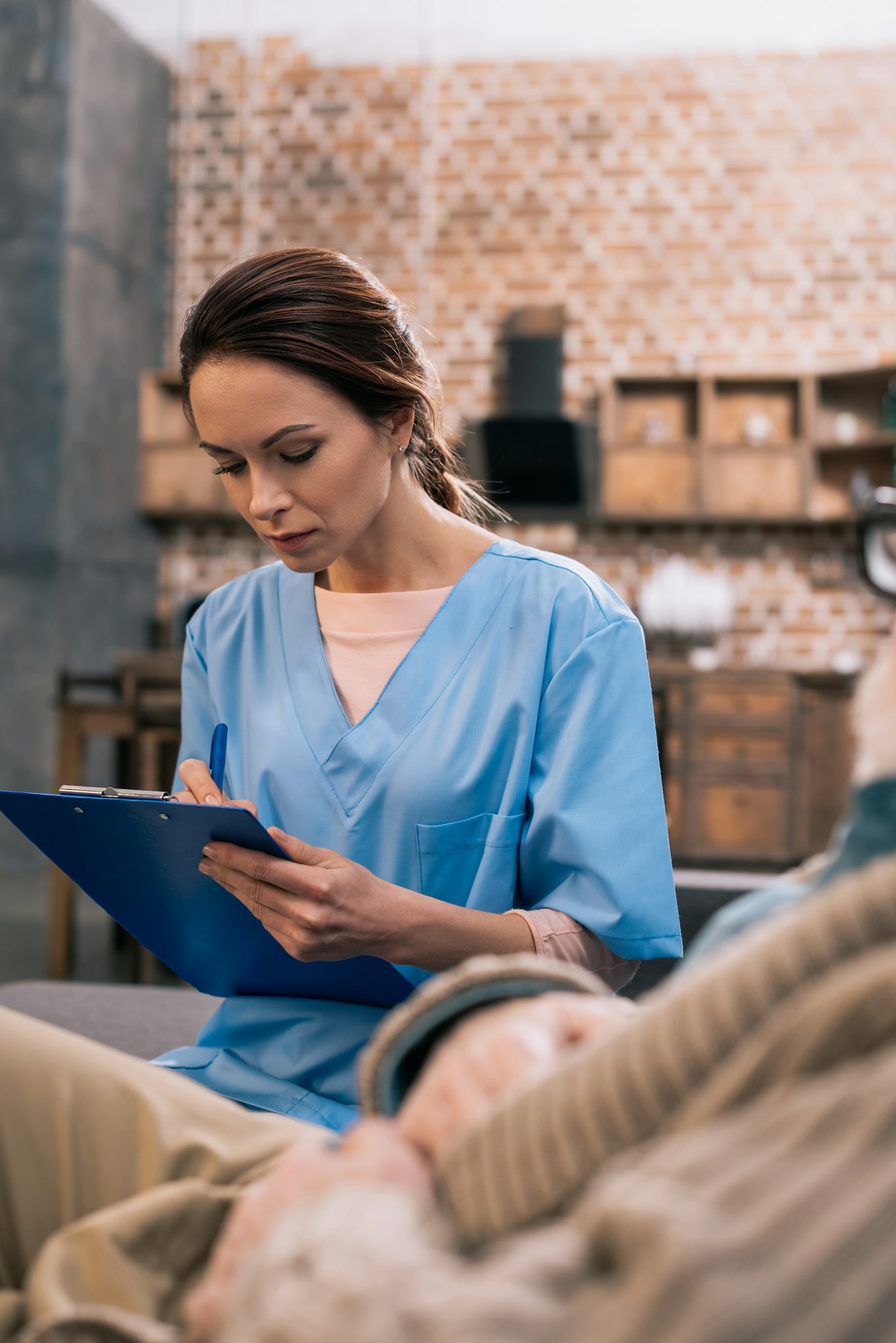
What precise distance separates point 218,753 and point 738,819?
4544mm

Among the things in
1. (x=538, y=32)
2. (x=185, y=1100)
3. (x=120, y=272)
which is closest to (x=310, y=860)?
(x=185, y=1100)

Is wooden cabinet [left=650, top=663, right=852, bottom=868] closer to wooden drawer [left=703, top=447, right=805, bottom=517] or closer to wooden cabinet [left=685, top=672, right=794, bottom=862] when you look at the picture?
wooden cabinet [left=685, top=672, right=794, bottom=862]

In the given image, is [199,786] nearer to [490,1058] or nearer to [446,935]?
[446,935]

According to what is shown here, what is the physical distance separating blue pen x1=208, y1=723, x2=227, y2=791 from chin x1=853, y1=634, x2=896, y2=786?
0.87 metres

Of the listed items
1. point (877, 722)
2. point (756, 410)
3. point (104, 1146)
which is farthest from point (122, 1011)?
point (756, 410)

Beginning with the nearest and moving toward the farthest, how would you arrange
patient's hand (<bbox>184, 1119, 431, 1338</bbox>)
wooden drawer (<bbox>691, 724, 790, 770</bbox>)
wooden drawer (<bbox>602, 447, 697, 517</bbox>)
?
patient's hand (<bbox>184, 1119, 431, 1338</bbox>)
wooden drawer (<bbox>691, 724, 790, 770</bbox>)
wooden drawer (<bbox>602, 447, 697, 517</bbox>)

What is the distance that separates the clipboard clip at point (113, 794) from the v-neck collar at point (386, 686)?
211 millimetres

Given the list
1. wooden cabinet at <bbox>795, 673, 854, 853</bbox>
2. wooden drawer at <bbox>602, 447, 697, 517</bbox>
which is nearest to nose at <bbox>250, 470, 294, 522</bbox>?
wooden cabinet at <bbox>795, 673, 854, 853</bbox>

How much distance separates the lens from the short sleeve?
1.21 meters

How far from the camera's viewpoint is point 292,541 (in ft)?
4.32

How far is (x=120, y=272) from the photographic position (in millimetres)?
6395

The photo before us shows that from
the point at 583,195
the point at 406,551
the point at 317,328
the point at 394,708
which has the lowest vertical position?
the point at 394,708

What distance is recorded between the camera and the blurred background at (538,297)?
5.90 m

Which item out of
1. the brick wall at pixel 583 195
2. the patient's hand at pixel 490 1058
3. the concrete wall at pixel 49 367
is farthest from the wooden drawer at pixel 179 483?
the patient's hand at pixel 490 1058
